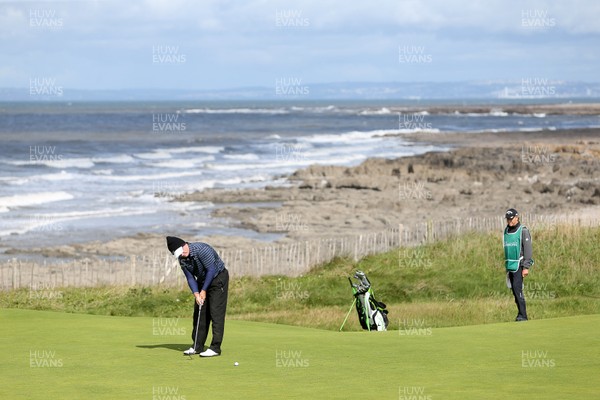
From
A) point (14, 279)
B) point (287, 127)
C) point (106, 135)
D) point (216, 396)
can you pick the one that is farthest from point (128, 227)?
point (287, 127)

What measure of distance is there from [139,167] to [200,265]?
5971 cm

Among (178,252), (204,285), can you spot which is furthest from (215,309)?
(178,252)

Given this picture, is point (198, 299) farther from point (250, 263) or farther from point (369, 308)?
point (250, 263)

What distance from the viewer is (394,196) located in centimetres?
4738

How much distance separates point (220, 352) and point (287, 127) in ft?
422

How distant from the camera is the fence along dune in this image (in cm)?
2562

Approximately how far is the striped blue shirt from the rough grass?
314 inches

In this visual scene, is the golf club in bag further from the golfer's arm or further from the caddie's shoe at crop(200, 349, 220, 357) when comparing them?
the golfer's arm

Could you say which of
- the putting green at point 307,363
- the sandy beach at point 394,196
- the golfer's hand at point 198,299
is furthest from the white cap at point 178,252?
the sandy beach at point 394,196

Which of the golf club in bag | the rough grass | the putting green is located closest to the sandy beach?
the rough grass

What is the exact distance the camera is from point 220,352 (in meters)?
12.4

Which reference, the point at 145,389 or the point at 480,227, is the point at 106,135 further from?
the point at 145,389

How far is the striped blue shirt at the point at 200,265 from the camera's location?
469 inches

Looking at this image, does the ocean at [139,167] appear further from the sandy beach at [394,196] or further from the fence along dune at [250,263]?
the fence along dune at [250,263]
